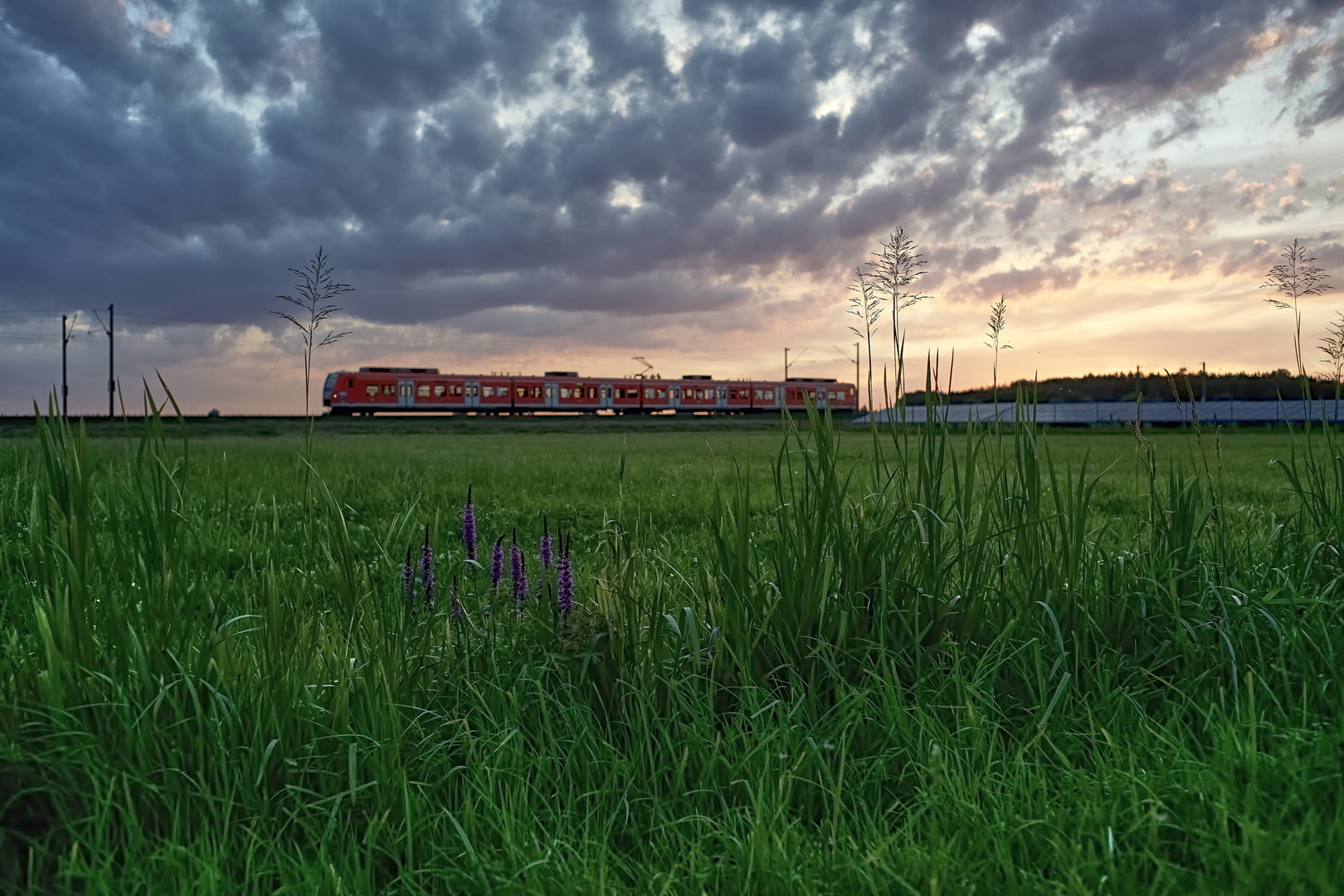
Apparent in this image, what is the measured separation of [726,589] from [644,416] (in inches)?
1773

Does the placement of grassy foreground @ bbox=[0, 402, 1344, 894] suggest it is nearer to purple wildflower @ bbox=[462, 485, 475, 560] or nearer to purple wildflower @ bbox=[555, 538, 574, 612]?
purple wildflower @ bbox=[555, 538, 574, 612]

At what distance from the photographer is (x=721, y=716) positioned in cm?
187

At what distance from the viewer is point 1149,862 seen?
4.34 feet

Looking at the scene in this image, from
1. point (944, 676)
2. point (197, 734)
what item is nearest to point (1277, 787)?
point (944, 676)

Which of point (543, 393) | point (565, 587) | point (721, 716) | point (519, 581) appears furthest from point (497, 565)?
point (543, 393)

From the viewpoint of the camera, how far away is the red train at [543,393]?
39219mm

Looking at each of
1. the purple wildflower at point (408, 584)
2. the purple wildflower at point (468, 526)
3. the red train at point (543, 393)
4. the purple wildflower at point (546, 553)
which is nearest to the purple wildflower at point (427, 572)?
the purple wildflower at point (408, 584)

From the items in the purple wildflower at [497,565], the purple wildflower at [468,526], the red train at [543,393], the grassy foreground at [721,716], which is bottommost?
the grassy foreground at [721,716]

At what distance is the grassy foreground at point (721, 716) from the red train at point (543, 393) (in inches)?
1279

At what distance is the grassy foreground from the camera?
1.32 meters

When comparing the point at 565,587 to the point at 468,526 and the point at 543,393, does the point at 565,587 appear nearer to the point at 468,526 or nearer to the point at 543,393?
the point at 468,526

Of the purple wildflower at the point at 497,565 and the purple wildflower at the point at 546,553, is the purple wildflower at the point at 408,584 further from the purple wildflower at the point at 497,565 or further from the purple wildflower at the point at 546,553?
the purple wildflower at the point at 546,553

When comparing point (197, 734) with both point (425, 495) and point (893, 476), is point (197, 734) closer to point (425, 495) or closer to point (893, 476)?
point (893, 476)

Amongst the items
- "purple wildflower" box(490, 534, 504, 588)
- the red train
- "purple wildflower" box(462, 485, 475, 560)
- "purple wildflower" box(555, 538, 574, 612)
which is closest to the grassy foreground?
"purple wildflower" box(555, 538, 574, 612)
